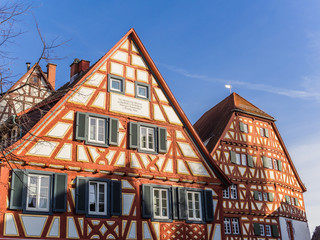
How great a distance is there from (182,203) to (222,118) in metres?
14.4

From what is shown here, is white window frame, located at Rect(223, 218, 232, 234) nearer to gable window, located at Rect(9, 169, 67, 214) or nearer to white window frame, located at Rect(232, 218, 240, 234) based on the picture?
white window frame, located at Rect(232, 218, 240, 234)

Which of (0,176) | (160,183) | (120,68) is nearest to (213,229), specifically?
(160,183)

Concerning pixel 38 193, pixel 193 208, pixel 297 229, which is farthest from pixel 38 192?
pixel 297 229

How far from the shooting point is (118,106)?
17516mm

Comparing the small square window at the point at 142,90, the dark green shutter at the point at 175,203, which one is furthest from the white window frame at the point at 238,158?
the small square window at the point at 142,90

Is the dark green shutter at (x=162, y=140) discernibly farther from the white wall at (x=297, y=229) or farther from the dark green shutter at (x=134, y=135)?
the white wall at (x=297, y=229)

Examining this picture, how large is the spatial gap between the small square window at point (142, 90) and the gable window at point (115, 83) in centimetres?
71

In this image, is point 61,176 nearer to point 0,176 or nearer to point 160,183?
point 0,176

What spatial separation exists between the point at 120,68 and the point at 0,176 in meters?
6.72

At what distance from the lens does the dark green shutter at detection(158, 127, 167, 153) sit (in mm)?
17797

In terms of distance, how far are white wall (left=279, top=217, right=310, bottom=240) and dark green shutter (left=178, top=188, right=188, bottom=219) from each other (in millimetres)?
14309

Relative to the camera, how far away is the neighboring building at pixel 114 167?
14.5m

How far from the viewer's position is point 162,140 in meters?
18.0

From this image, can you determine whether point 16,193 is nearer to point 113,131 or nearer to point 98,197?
point 98,197
